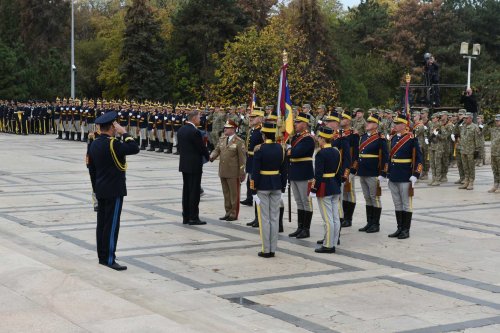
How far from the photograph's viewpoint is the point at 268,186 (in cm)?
1120

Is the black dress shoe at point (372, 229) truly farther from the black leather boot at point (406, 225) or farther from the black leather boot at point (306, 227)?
the black leather boot at point (306, 227)

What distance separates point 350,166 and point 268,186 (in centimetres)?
249

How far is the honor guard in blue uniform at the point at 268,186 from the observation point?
437 inches

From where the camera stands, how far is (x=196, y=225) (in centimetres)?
1367

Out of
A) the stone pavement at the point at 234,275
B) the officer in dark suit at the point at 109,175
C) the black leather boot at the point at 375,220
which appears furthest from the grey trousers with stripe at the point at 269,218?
the black leather boot at the point at 375,220

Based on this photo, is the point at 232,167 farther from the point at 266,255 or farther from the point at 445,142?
the point at 445,142

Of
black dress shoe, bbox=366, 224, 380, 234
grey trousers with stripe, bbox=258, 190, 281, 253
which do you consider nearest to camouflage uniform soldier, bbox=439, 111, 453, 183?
black dress shoe, bbox=366, 224, 380, 234

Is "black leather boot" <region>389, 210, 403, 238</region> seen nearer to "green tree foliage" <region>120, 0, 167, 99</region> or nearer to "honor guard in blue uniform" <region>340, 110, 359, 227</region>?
"honor guard in blue uniform" <region>340, 110, 359, 227</region>

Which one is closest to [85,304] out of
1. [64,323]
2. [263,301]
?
[64,323]

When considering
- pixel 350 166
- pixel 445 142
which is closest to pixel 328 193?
pixel 350 166

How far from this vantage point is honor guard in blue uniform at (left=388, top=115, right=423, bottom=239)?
12.9 meters

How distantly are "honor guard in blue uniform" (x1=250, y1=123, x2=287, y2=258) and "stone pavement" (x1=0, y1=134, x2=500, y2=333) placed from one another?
30 centimetres

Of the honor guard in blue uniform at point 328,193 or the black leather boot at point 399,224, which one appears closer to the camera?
the honor guard in blue uniform at point 328,193

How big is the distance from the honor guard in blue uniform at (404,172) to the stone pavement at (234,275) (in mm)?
336
